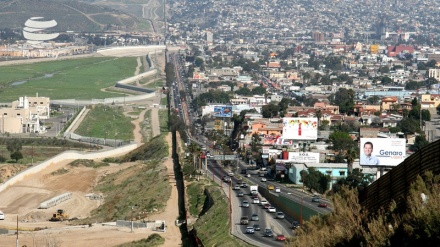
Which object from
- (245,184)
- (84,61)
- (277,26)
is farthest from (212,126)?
(277,26)

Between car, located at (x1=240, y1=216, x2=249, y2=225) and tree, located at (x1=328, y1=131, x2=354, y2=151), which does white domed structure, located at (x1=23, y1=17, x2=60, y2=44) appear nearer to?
tree, located at (x1=328, y1=131, x2=354, y2=151)

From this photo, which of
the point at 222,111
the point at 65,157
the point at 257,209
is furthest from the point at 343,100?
the point at 257,209

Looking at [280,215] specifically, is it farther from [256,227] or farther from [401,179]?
[401,179]

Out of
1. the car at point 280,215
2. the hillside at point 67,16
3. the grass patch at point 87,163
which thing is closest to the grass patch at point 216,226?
the car at point 280,215

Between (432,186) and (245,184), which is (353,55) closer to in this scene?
(245,184)

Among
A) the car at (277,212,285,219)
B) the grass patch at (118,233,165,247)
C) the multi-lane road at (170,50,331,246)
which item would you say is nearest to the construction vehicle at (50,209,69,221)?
the multi-lane road at (170,50,331,246)
